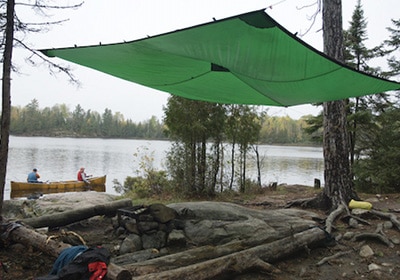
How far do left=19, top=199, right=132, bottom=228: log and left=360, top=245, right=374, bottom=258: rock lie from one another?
334 cm

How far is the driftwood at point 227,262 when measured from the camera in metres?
2.29

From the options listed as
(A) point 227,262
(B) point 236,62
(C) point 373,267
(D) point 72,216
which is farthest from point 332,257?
(D) point 72,216

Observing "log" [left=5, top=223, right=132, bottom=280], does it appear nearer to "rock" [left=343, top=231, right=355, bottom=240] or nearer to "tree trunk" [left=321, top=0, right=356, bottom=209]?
"rock" [left=343, top=231, right=355, bottom=240]

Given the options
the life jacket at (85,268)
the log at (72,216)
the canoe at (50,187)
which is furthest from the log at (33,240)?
the canoe at (50,187)

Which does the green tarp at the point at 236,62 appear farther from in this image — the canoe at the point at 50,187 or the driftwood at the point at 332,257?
the canoe at the point at 50,187

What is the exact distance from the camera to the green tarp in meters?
2.50

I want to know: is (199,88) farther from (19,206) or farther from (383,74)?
(383,74)

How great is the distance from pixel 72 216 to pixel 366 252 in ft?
12.3

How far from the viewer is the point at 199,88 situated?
4.35m

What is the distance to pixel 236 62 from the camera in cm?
306

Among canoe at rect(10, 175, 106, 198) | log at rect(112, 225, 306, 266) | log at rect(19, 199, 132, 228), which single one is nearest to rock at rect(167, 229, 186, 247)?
log at rect(112, 225, 306, 266)

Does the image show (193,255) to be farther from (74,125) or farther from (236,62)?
(74,125)

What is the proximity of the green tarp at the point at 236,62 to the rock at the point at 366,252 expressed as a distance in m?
1.76

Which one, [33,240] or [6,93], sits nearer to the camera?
[33,240]
